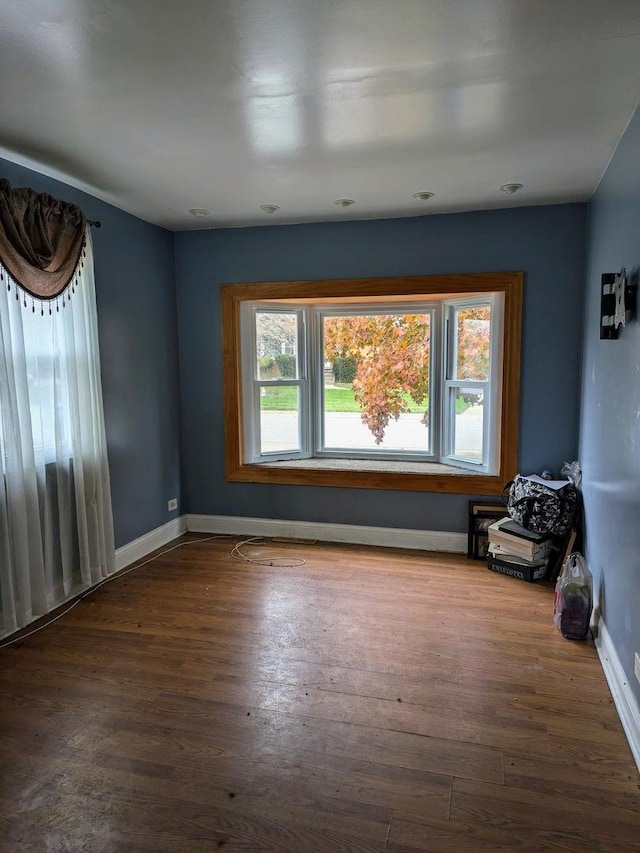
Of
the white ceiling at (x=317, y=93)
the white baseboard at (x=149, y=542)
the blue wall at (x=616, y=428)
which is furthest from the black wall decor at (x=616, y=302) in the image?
the white baseboard at (x=149, y=542)

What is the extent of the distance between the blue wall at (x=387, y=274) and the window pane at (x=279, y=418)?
1.17 ft

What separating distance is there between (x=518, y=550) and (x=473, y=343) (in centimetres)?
154

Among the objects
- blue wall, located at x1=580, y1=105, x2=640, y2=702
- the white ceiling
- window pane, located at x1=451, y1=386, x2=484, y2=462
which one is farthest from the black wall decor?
window pane, located at x1=451, y1=386, x2=484, y2=462

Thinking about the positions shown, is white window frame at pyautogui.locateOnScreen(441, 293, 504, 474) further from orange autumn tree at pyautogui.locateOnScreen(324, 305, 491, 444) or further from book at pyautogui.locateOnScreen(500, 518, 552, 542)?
book at pyautogui.locateOnScreen(500, 518, 552, 542)

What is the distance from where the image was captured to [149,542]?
13.4 ft

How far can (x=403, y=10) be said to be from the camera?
1.60m

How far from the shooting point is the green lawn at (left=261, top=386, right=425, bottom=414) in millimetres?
4520

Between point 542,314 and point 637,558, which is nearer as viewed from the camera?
point 637,558

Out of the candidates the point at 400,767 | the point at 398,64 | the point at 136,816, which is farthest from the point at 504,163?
the point at 136,816

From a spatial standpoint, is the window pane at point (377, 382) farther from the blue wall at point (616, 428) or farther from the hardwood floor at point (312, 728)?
the hardwood floor at point (312, 728)

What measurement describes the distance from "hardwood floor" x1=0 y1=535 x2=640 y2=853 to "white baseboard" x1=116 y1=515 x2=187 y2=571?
1.58 ft

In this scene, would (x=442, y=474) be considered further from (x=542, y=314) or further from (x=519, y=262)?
(x=519, y=262)

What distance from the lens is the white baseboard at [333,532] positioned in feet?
13.4

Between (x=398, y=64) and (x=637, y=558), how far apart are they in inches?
78.3
